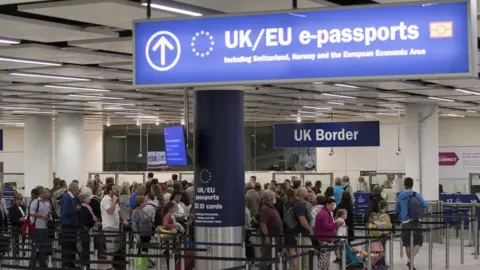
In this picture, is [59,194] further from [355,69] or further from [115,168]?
[115,168]

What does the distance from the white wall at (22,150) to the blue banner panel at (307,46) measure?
3131cm

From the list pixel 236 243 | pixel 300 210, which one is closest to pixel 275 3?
pixel 236 243

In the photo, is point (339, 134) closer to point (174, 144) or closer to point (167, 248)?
point (174, 144)

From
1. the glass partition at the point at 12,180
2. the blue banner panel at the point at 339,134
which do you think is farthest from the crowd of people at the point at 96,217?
the glass partition at the point at 12,180

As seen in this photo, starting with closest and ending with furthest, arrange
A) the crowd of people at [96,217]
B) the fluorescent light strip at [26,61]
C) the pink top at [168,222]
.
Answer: the pink top at [168,222] → the fluorescent light strip at [26,61] → the crowd of people at [96,217]

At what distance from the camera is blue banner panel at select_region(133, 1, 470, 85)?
263 inches

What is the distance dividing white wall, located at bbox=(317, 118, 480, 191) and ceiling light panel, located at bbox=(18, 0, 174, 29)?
2389 centimetres

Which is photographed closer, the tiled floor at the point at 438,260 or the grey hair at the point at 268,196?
the grey hair at the point at 268,196

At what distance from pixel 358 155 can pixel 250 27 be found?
91.4ft

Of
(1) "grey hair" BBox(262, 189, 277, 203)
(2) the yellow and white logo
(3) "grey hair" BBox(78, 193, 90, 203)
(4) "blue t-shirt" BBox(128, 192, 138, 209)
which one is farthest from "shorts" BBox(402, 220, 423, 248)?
(2) the yellow and white logo

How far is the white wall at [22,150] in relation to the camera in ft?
130

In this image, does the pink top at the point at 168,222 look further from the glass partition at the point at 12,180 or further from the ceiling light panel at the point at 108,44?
the glass partition at the point at 12,180

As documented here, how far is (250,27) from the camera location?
7137 millimetres

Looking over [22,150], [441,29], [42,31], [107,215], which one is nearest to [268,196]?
[107,215]
